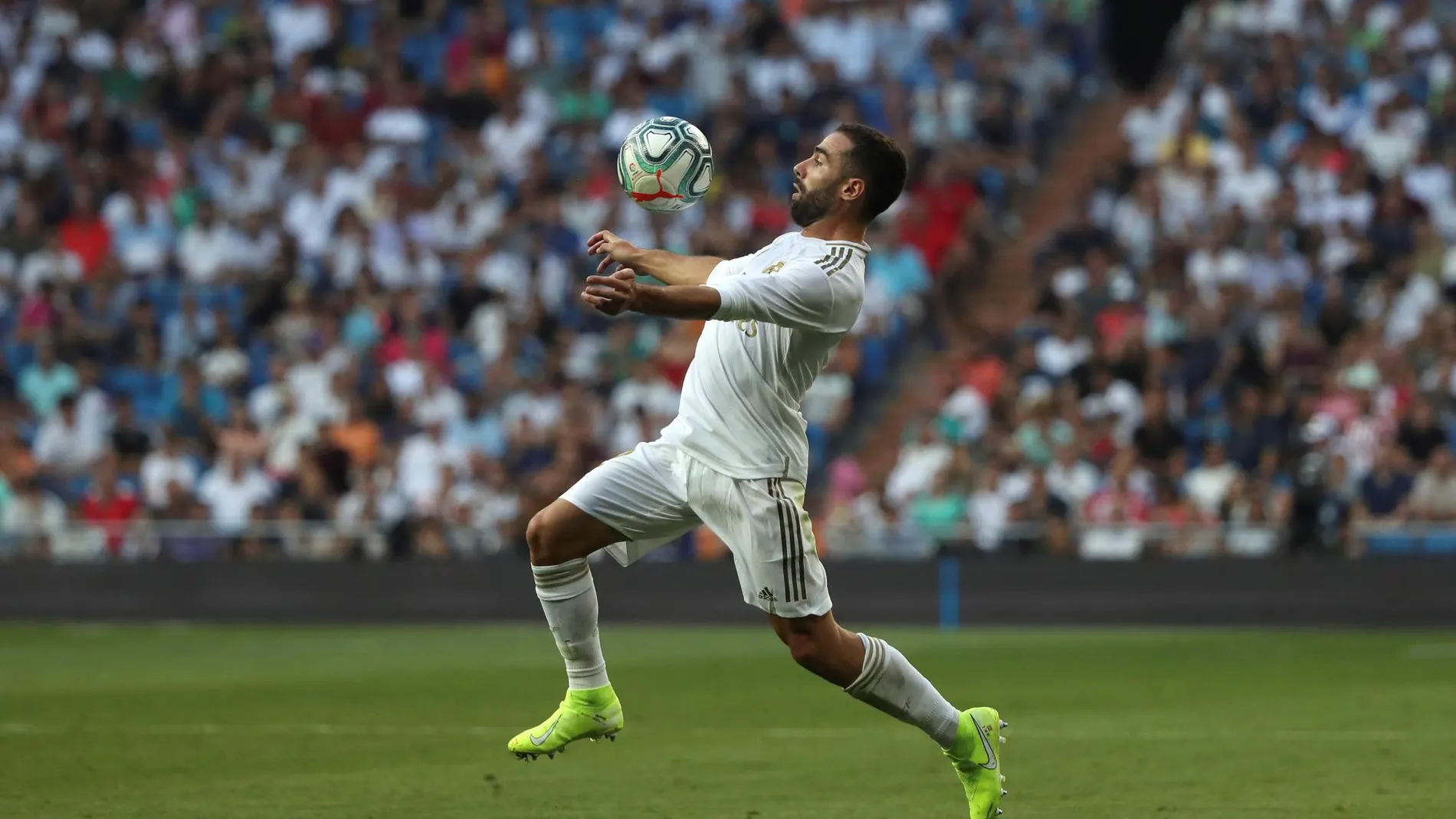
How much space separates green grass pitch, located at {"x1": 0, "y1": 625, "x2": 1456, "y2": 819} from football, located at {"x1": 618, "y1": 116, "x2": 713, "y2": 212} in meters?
2.27

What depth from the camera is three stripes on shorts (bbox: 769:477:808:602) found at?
7.52 meters

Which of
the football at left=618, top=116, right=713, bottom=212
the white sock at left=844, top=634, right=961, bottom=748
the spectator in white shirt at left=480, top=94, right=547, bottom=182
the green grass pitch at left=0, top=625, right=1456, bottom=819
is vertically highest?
the spectator in white shirt at left=480, top=94, right=547, bottom=182

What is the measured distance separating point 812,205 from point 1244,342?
12.6 meters

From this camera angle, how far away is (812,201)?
310 inches

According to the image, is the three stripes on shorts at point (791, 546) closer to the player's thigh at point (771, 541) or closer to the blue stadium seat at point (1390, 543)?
the player's thigh at point (771, 541)

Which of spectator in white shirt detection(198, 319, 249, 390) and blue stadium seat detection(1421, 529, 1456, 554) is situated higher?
spectator in white shirt detection(198, 319, 249, 390)

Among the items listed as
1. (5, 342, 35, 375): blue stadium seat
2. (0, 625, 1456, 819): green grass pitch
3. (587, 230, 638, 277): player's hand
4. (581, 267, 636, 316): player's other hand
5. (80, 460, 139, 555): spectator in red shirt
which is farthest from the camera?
(5, 342, 35, 375): blue stadium seat

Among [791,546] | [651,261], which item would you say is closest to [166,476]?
[651,261]

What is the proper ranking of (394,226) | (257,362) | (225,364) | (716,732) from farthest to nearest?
(394,226)
(257,362)
(225,364)
(716,732)

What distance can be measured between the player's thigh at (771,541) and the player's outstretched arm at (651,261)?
751mm

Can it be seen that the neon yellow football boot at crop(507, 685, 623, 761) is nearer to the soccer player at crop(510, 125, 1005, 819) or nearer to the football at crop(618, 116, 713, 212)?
the soccer player at crop(510, 125, 1005, 819)

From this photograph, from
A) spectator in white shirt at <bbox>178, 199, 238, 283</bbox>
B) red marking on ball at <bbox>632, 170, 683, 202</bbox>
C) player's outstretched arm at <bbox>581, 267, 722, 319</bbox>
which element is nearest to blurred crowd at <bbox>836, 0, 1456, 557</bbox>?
spectator in white shirt at <bbox>178, 199, 238, 283</bbox>

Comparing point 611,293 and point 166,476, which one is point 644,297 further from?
point 166,476

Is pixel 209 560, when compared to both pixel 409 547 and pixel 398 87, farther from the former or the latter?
pixel 398 87
